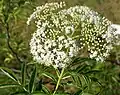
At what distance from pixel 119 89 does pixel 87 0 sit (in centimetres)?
193

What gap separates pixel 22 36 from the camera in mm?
5098

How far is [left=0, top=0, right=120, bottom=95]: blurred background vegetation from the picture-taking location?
9.84 ft

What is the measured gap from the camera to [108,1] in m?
6.02

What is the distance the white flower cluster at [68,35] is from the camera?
74.8 inches

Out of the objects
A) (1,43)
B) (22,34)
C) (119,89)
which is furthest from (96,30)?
(22,34)

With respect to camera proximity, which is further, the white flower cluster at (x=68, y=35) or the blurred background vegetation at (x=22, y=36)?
the blurred background vegetation at (x=22, y=36)

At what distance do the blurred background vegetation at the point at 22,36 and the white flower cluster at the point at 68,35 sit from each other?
30cm

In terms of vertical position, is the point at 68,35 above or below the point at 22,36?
below

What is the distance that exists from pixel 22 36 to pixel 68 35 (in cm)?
320

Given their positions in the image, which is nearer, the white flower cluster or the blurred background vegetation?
the white flower cluster

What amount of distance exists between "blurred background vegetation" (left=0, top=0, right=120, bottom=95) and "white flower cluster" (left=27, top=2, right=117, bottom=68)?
304 mm

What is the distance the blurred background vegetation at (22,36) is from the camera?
2998mm

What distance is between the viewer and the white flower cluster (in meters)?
1.90

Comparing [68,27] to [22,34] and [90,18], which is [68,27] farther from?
[22,34]
